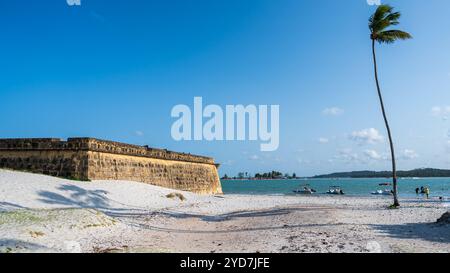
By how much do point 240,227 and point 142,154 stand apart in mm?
16478

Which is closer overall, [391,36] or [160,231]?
[160,231]

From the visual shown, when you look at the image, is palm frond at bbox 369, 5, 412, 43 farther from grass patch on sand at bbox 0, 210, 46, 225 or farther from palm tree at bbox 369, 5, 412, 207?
grass patch on sand at bbox 0, 210, 46, 225

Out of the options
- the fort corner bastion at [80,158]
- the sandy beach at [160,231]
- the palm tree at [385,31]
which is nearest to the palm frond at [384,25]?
the palm tree at [385,31]

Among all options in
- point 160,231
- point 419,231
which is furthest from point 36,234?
point 419,231

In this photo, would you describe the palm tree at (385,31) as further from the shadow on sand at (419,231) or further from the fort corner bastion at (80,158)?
the fort corner bastion at (80,158)

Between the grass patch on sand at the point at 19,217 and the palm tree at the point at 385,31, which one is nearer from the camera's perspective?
the grass patch on sand at the point at 19,217

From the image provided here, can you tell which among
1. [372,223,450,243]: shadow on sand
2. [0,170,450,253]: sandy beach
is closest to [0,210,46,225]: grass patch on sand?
[0,170,450,253]: sandy beach

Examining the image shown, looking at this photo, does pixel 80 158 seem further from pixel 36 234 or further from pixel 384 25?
pixel 384 25

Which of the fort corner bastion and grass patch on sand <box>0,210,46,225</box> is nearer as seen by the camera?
grass patch on sand <box>0,210,46,225</box>

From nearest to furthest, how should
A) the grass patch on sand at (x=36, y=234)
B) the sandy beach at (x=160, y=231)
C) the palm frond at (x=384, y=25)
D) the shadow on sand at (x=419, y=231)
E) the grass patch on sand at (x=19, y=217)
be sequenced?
1. the sandy beach at (x=160, y=231)
2. the grass patch on sand at (x=36, y=234)
3. the shadow on sand at (x=419, y=231)
4. the grass patch on sand at (x=19, y=217)
5. the palm frond at (x=384, y=25)

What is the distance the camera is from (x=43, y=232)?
10477mm

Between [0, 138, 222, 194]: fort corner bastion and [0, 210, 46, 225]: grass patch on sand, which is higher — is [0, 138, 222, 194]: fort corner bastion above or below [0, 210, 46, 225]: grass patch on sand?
above
